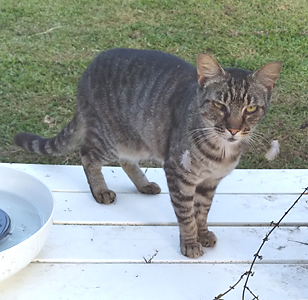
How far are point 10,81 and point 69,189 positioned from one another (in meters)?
2.33

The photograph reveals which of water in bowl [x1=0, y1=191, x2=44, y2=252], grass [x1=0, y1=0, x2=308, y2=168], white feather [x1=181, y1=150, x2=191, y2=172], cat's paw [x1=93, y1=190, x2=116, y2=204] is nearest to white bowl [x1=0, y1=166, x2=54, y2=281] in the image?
water in bowl [x1=0, y1=191, x2=44, y2=252]

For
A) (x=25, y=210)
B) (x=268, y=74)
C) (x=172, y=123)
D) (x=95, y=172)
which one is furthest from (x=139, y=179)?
(x=268, y=74)

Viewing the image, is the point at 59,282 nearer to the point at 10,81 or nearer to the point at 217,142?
the point at 217,142

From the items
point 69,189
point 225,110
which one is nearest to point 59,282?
point 69,189

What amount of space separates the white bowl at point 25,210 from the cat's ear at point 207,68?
841mm

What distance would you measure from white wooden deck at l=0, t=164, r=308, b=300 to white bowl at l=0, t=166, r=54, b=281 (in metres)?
0.14

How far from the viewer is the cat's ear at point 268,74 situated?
2.02 meters

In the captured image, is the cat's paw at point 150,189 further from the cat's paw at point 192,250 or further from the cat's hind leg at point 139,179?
the cat's paw at point 192,250

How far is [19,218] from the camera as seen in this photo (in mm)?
1992

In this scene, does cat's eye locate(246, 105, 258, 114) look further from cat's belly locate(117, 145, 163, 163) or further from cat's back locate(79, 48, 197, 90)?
cat's belly locate(117, 145, 163, 163)

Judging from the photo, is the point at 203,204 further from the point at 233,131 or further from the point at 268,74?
the point at 268,74

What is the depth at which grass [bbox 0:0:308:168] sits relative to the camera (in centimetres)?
398

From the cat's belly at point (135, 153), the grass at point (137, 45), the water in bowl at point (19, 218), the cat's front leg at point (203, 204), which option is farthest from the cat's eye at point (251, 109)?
the grass at point (137, 45)

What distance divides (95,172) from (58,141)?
15.2 inches
